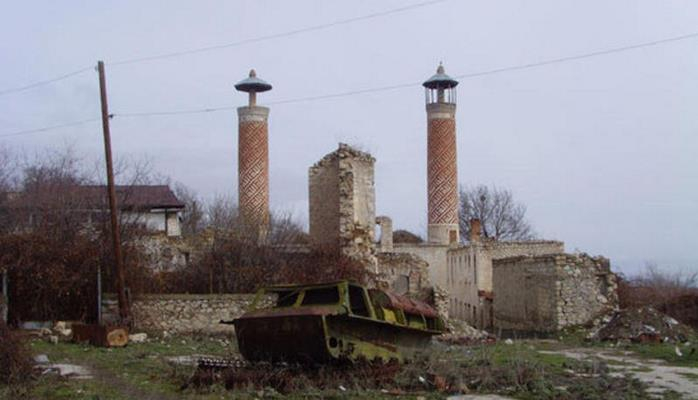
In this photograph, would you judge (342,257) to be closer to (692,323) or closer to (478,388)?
(692,323)

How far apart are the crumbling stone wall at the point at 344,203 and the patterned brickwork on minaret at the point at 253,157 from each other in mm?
11819

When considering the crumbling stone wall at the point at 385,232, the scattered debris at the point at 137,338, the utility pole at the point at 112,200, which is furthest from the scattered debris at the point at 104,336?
the crumbling stone wall at the point at 385,232

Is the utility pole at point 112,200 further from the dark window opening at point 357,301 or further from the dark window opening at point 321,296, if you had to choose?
the dark window opening at point 357,301

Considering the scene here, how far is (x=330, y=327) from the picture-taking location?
38.4 ft

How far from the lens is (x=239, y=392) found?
10.8 meters

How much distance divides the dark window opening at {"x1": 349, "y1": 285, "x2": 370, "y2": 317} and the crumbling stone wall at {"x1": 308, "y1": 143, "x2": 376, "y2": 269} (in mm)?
11457

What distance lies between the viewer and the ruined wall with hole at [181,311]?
72.2ft

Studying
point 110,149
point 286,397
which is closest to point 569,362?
point 286,397

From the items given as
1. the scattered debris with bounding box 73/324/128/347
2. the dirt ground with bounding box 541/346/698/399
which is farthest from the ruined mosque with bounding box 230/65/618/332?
the scattered debris with bounding box 73/324/128/347

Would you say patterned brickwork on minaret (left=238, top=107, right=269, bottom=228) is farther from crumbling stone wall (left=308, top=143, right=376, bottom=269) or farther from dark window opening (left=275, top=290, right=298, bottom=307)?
dark window opening (left=275, top=290, right=298, bottom=307)

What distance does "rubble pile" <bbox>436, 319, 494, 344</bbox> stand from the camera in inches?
844

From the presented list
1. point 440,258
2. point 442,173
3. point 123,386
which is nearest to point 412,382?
point 123,386

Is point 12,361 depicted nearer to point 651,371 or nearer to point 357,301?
point 357,301

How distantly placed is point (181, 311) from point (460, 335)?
7847 mm
